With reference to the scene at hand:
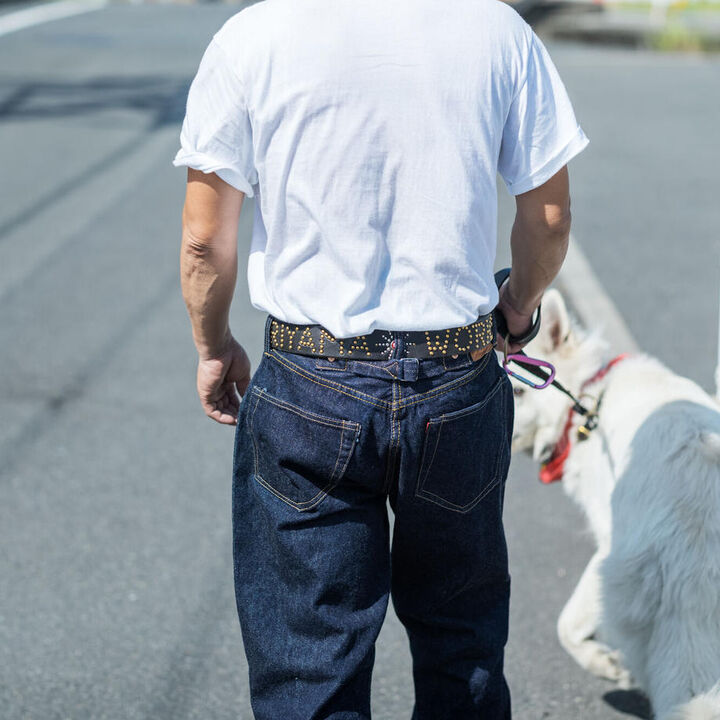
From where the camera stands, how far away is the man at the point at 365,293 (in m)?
1.89

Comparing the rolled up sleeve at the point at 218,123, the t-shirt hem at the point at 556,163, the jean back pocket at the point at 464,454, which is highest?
the rolled up sleeve at the point at 218,123

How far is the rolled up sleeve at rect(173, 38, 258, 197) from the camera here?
1921mm

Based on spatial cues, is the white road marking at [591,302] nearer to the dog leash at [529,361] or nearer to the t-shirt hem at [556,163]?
the dog leash at [529,361]

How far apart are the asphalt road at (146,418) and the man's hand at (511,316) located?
1224 mm

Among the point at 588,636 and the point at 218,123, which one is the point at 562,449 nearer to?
the point at 588,636

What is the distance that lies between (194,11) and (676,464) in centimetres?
1929

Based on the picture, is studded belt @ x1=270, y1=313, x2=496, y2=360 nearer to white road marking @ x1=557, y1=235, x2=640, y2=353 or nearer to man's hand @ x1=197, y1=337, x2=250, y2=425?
man's hand @ x1=197, y1=337, x2=250, y2=425

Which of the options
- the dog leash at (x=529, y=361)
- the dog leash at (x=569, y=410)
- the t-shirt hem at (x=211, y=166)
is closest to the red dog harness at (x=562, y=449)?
the dog leash at (x=569, y=410)

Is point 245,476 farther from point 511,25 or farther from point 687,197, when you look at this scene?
point 687,197

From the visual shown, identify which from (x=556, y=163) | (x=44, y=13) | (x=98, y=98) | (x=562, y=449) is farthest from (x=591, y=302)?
(x=44, y=13)

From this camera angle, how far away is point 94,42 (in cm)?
1603

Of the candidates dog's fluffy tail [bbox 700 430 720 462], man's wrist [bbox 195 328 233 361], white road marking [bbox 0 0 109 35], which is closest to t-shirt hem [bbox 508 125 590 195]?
man's wrist [bbox 195 328 233 361]

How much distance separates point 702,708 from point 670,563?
1.17 feet

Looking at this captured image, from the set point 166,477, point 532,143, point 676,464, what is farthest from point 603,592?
point 166,477
